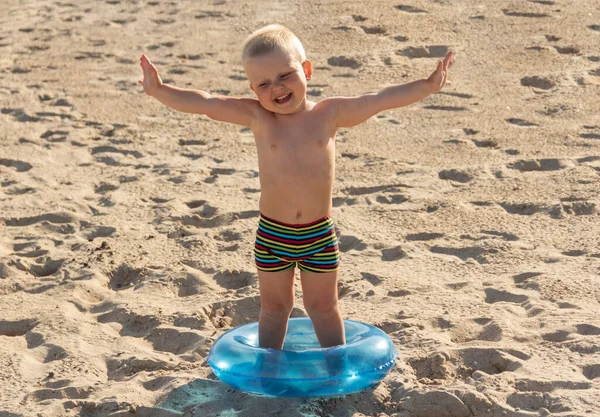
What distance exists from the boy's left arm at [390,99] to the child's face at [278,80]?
20 cm

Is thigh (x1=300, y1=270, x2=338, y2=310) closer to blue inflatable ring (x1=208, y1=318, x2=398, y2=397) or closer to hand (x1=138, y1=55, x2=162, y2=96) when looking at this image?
blue inflatable ring (x1=208, y1=318, x2=398, y2=397)

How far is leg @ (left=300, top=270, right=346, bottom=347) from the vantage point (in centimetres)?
386

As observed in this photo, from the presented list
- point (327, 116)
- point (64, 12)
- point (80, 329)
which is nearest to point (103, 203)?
point (80, 329)

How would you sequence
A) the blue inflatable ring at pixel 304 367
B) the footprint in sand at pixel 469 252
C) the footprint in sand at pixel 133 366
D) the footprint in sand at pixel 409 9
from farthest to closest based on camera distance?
the footprint in sand at pixel 409 9, the footprint in sand at pixel 469 252, the footprint in sand at pixel 133 366, the blue inflatable ring at pixel 304 367

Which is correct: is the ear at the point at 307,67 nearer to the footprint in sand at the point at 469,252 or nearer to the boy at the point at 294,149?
the boy at the point at 294,149

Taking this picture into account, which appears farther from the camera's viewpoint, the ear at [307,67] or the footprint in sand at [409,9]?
the footprint in sand at [409,9]

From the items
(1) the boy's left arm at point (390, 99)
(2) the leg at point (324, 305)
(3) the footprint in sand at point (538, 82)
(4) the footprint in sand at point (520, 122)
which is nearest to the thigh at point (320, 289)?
(2) the leg at point (324, 305)

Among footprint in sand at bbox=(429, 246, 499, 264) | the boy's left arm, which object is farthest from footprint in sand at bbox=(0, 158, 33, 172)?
the boy's left arm

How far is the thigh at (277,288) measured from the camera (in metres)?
3.89

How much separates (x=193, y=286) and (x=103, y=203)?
1.42 metres

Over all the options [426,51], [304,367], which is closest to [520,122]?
[426,51]

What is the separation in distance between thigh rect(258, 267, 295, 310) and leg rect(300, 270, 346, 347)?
2.4 inches

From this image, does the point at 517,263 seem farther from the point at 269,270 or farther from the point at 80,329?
the point at 80,329

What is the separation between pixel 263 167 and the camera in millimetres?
3807
